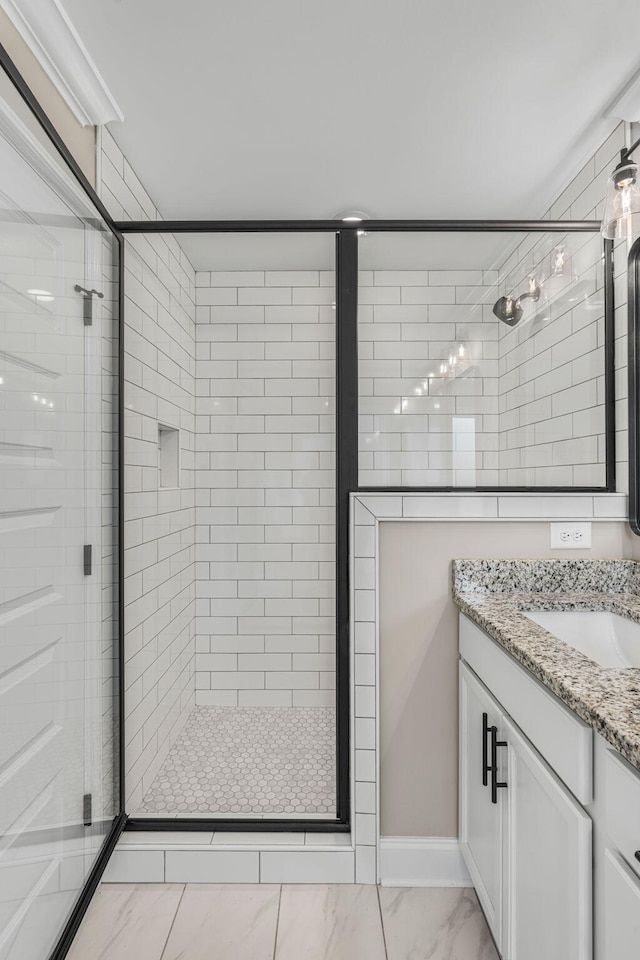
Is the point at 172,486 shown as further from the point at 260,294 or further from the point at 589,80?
the point at 589,80

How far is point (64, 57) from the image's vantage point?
1604 millimetres

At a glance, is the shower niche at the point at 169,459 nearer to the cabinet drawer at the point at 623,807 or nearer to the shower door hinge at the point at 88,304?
the shower door hinge at the point at 88,304

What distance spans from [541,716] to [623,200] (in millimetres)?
1251

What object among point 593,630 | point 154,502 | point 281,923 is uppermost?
point 154,502

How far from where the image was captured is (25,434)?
1304mm

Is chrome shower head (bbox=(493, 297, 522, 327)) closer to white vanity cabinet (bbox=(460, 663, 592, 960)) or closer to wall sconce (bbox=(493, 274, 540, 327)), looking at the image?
wall sconce (bbox=(493, 274, 540, 327))

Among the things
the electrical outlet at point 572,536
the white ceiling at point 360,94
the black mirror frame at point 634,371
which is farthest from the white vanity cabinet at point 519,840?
the white ceiling at point 360,94

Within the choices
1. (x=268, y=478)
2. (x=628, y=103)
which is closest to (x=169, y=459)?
(x=268, y=478)

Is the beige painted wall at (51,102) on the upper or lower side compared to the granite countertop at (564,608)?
upper

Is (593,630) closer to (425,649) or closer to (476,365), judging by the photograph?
(425,649)

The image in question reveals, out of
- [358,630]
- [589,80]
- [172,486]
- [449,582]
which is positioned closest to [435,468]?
[449,582]

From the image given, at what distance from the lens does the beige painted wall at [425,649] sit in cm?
189

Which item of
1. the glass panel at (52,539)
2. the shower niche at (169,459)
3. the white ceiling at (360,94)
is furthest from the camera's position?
the shower niche at (169,459)

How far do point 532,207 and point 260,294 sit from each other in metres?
1.33
